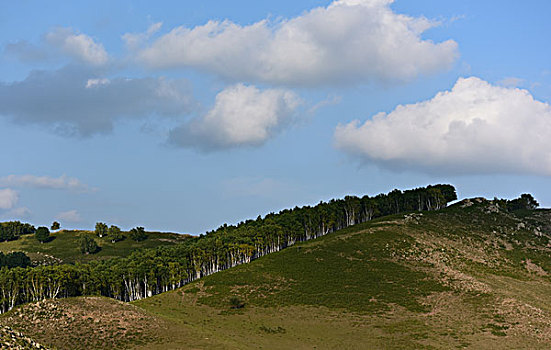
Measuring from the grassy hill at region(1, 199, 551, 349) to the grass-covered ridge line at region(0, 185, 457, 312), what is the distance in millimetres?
7719

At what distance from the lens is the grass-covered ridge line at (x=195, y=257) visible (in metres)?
102

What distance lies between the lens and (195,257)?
126m

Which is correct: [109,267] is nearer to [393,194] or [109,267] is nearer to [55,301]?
[55,301]

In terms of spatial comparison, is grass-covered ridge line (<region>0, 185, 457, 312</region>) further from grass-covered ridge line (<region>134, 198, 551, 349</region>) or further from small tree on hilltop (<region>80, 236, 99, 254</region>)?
small tree on hilltop (<region>80, 236, 99, 254</region>)

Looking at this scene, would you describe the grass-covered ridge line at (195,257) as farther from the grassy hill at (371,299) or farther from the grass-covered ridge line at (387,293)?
the grassy hill at (371,299)

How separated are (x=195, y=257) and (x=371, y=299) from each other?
49.1 m

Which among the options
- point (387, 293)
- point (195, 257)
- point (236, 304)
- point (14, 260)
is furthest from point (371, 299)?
point (14, 260)

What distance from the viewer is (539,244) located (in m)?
153

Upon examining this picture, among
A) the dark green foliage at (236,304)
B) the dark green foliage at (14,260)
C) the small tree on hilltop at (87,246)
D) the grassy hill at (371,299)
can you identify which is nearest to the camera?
the grassy hill at (371,299)

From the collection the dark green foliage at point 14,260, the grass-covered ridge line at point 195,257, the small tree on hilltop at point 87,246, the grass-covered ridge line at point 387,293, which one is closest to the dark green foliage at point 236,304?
the grass-covered ridge line at point 387,293

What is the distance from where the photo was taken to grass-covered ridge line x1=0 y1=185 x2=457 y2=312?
101812 millimetres

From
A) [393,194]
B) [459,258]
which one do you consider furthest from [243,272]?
[393,194]

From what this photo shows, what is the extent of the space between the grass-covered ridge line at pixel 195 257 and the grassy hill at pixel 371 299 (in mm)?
7719

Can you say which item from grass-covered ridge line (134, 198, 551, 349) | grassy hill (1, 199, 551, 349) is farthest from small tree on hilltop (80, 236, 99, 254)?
grassy hill (1, 199, 551, 349)
